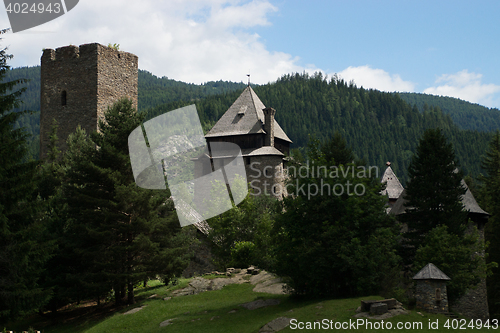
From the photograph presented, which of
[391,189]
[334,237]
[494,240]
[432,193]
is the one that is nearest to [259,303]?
[334,237]

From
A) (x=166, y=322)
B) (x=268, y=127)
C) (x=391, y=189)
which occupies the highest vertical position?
(x=268, y=127)

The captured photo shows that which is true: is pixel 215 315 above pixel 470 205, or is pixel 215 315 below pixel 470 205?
below

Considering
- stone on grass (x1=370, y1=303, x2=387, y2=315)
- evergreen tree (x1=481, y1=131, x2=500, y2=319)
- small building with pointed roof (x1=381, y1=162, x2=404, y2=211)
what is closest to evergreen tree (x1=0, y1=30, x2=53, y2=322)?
stone on grass (x1=370, y1=303, x2=387, y2=315)

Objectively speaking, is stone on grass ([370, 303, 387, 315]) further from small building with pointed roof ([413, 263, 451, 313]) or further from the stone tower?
the stone tower

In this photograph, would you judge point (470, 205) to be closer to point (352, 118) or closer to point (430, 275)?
point (430, 275)

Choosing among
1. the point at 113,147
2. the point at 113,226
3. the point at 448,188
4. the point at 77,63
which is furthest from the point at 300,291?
the point at 77,63

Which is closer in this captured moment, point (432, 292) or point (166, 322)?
point (432, 292)

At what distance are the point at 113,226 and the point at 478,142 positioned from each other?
127 meters

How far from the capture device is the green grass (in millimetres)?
15516

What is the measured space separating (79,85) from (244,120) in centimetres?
1983

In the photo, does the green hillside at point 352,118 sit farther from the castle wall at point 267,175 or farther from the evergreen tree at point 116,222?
the evergreen tree at point 116,222

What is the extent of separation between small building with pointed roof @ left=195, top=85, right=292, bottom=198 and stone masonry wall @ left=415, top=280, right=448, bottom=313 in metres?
21.9

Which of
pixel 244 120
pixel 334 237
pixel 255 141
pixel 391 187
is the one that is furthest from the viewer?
pixel 244 120

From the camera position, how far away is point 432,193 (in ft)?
92.5
